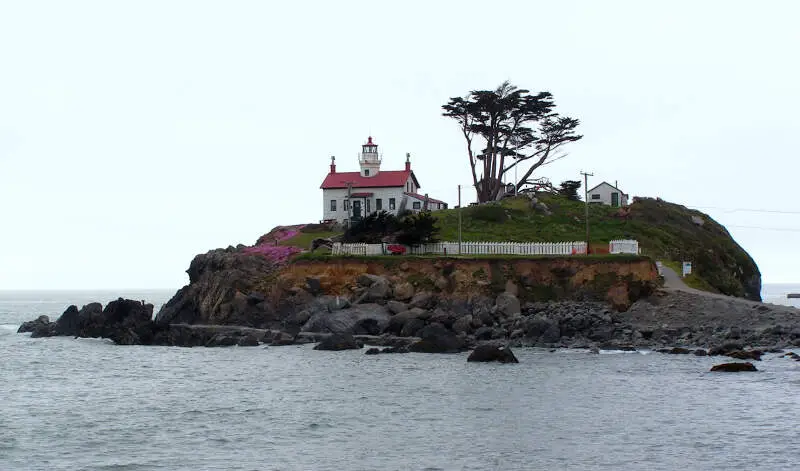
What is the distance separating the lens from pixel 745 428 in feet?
97.1

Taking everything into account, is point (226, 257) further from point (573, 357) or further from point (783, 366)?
point (783, 366)

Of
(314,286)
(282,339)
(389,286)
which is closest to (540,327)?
(389,286)

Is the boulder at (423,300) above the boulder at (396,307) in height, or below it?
above

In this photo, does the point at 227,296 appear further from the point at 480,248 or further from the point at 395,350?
the point at 480,248

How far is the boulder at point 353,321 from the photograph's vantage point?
5930 centimetres

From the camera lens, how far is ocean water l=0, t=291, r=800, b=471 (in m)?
26.2

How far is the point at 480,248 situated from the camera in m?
69.2

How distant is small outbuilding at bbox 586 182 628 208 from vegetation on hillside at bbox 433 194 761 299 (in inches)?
223

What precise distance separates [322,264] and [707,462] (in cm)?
4303

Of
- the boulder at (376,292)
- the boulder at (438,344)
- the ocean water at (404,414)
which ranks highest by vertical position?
the boulder at (376,292)

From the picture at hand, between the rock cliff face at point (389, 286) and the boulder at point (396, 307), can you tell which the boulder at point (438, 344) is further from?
the boulder at point (396, 307)

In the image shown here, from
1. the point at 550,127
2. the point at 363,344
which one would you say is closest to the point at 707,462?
the point at 363,344

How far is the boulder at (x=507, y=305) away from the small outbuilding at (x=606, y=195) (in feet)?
114

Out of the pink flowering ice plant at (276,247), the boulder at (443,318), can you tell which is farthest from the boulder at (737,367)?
the pink flowering ice plant at (276,247)
